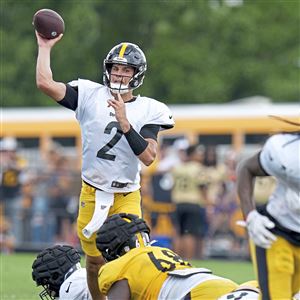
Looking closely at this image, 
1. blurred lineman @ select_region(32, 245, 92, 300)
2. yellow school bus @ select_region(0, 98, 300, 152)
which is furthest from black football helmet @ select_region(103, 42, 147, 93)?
yellow school bus @ select_region(0, 98, 300, 152)

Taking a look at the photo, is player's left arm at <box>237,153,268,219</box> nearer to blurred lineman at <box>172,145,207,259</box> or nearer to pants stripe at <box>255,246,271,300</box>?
pants stripe at <box>255,246,271,300</box>

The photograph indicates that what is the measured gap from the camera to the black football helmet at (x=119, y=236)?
246 inches

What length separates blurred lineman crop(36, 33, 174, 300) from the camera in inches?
293

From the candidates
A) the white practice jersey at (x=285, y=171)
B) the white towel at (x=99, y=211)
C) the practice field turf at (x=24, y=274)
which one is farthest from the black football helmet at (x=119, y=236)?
the practice field turf at (x=24, y=274)

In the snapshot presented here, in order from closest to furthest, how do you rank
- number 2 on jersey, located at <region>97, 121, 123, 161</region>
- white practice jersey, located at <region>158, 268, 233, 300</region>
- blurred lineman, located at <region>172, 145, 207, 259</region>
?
white practice jersey, located at <region>158, 268, 233, 300</region>, number 2 on jersey, located at <region>97, 121, 123, 161</region>, blurred lineman, located at <region>172, 145, 207, 259</region>

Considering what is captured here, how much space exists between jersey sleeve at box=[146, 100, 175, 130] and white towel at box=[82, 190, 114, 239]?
578mm

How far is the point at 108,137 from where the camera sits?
294 inches

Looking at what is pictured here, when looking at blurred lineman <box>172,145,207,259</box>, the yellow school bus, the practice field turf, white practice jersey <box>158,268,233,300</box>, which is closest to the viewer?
white practice jersey <box>158,268,233,300</box>

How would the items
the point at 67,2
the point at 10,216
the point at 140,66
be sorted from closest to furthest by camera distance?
the point at 140,66, the point at 10,216, the point at 67,2

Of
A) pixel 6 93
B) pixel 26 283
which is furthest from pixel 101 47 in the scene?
pixel 26 283

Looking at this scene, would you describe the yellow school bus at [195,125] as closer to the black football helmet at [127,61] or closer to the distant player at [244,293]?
the black football helmet at [127,61]

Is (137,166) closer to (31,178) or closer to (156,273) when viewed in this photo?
(156,273)

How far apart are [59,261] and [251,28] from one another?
2071 centimetres

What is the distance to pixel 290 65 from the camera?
2853 centimetres
